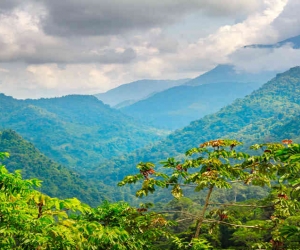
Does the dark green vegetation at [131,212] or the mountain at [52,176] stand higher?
the dark green vegetation at [131,212]

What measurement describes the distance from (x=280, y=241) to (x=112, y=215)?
466 cm

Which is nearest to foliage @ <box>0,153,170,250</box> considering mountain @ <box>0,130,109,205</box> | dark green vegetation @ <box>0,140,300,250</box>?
Answer: dark green vegetation @ <box>0,140,300,250</box>

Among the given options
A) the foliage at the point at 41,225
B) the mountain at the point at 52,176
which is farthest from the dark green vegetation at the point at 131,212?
the mountain at the point at 52,176

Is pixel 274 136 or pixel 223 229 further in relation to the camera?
pixel 274 136

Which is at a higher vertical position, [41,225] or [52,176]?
[41,225]

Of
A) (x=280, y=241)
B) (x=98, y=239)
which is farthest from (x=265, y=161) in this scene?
(x=98, y=239)

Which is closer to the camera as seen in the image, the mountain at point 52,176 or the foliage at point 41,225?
the foliage at point 41,225

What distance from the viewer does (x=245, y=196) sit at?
4326 inches

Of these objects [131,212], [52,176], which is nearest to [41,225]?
[131,212]

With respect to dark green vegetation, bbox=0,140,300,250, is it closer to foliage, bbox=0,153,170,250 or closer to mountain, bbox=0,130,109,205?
foliage, bbox=0,153,170,250

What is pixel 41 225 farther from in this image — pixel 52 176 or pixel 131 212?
pixel 52 176

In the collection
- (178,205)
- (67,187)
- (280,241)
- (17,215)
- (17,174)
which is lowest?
(67,187)

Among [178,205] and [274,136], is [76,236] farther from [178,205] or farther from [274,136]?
[274,136]

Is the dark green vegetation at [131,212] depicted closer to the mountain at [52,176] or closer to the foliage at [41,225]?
the foliage at [41,225]
